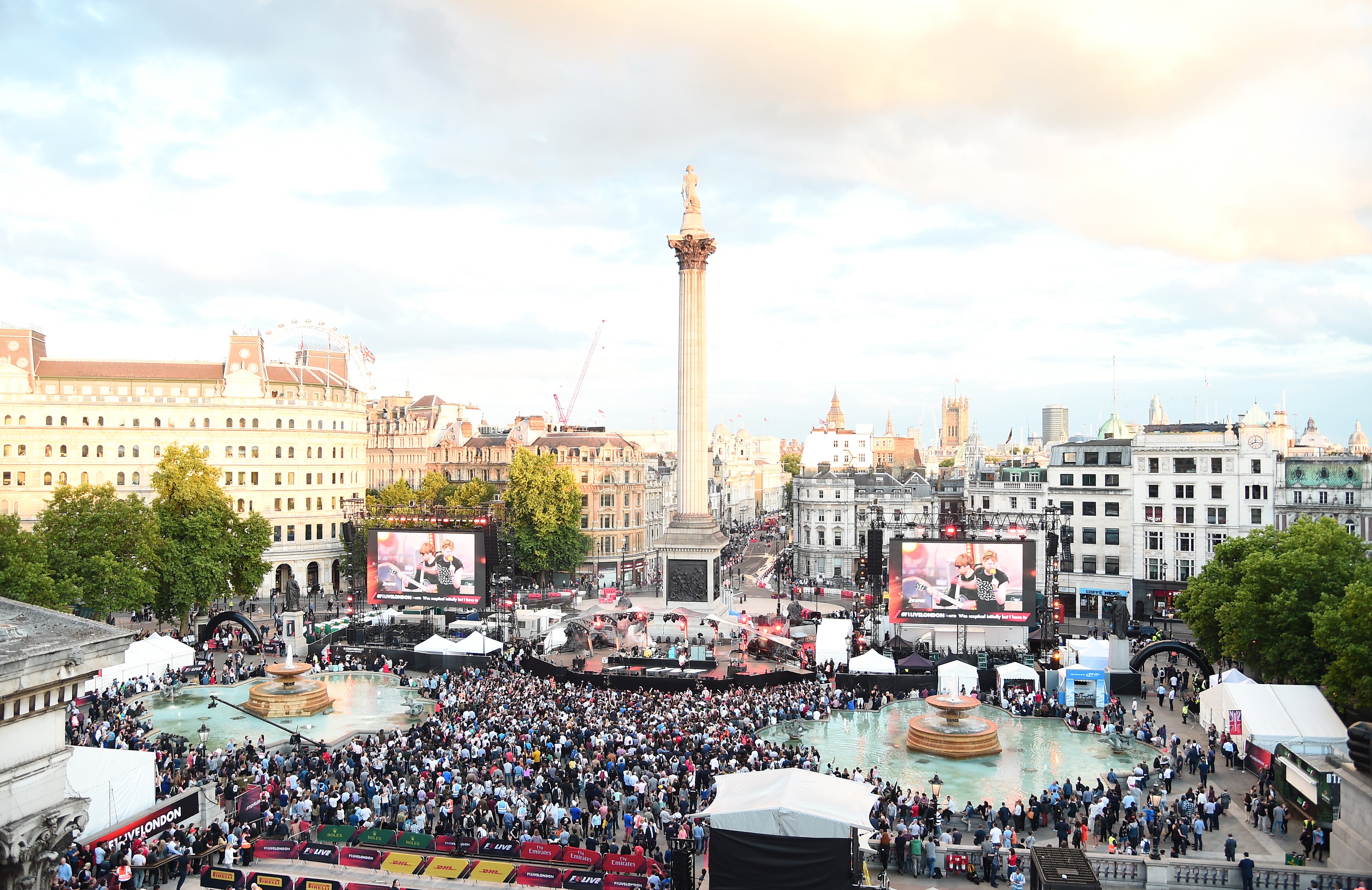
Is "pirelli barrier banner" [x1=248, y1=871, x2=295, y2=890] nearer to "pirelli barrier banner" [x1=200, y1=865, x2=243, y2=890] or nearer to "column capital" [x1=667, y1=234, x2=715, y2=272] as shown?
"pirelli barrier banner" [x1=200, y1=865, x2=243, y2=890]

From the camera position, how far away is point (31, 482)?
7019 cm

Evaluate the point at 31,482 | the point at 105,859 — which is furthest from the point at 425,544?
the point at 31,482

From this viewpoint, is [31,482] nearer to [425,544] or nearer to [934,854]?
[425,544]

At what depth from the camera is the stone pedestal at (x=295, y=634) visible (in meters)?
48.5

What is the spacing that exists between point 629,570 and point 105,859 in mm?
69193

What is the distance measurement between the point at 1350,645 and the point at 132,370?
7966cm

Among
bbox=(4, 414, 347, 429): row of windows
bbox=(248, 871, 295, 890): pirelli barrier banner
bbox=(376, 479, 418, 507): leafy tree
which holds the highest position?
bbox=(4, 414, 347, 429): row of windows

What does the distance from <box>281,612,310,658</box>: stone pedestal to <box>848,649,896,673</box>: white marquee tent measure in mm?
26592

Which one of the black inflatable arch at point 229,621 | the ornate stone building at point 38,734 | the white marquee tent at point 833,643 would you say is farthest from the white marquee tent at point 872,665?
the ornate stone building at point 38,734

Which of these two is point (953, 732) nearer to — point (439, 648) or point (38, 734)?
point (439, 648)

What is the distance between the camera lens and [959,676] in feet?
131

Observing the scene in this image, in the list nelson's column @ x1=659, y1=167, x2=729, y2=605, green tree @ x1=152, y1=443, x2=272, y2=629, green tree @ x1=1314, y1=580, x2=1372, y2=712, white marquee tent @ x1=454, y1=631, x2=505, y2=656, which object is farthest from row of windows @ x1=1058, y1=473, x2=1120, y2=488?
green tree @ x1=152, y1=443, x2=272, y2=629

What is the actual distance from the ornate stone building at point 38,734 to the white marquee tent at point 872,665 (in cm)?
3125

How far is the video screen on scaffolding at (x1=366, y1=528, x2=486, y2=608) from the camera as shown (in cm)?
5306
